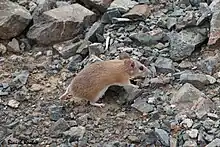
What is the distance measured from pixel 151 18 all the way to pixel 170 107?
1827mm

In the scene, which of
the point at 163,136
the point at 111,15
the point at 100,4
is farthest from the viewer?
the point at 100,4

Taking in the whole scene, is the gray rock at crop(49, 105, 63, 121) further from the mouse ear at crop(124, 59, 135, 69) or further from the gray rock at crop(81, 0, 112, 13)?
the gray rock at crop(81, 0, 112, 13)

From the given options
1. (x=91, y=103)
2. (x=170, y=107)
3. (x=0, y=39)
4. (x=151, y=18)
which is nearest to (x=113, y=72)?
(x=91, y=103)

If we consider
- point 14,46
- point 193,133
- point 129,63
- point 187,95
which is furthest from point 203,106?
point 14,46

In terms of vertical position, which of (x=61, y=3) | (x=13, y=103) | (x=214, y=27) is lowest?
(x=13, y=103)

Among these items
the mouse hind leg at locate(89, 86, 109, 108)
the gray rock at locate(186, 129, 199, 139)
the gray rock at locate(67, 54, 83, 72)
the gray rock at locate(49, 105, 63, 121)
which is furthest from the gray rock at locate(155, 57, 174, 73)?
the gray rock at locate(49, 105, 63, 121)

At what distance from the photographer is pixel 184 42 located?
21.6ft

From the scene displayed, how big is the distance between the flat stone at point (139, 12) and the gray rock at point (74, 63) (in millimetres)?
889

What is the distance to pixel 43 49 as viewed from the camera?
7484 millimetres

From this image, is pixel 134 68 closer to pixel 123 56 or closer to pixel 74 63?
pixel 123 56

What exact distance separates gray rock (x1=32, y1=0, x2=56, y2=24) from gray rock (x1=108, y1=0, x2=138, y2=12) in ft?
3.16

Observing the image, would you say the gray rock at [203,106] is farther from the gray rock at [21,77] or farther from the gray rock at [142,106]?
the gray rock at [21,77]

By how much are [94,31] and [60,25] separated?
503mm

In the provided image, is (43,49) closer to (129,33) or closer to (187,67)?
(129,33)
